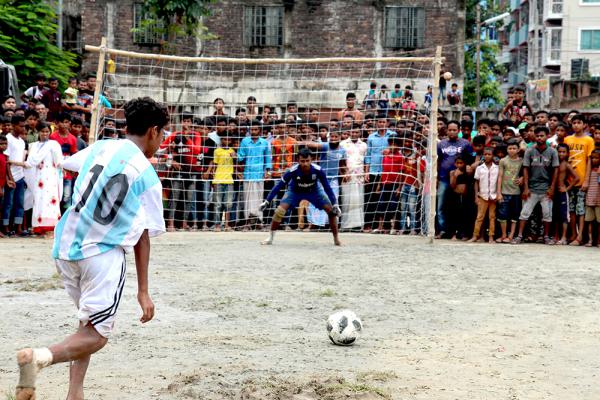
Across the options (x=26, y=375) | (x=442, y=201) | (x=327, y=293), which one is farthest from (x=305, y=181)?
(x=26, y=375)

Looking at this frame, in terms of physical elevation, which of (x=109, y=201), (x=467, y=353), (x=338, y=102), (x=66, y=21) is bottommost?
(x=467, y=353)

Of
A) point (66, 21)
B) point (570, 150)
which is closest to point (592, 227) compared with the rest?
point (570, 150)

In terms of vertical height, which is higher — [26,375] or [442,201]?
[442,201]

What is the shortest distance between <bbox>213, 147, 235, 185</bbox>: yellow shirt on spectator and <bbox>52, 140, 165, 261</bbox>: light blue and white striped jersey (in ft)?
35.3

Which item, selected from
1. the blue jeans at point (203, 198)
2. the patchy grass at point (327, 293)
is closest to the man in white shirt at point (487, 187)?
the blue jeans at point (203, 198)

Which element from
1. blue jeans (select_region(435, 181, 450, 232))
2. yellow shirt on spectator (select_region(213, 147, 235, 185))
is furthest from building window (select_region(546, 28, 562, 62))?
yellow shirt on spectator (select_region(213, 147, 235, 185))

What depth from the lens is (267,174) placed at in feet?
50.9

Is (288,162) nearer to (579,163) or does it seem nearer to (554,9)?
(579,163)

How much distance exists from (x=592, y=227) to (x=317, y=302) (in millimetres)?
6940

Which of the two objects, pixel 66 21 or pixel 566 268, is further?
pixel 66 21

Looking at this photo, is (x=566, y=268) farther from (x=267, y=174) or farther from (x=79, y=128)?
(x=79, y=128)

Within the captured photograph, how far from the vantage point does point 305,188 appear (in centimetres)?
1312

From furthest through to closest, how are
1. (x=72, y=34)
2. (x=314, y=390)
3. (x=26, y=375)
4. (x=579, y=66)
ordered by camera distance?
(x=579, y=66), (x=72, y=34), (x=314, y=390), (x=26, y=375)

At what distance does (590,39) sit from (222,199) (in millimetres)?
42546
